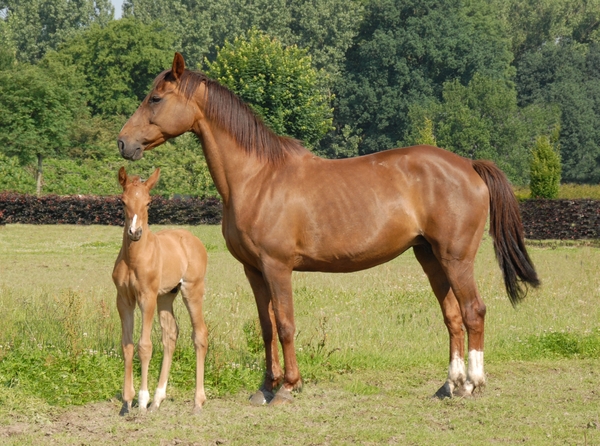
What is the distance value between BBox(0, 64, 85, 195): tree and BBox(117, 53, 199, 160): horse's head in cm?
2696

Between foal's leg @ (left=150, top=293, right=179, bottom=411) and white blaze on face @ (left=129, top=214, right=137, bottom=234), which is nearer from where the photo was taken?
white blaze on face @ (left=129, top=214, right=137, bottom=234)

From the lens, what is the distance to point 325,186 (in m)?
7.15

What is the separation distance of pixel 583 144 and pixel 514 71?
24.7ft

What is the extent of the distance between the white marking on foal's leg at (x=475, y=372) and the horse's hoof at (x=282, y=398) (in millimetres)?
1522

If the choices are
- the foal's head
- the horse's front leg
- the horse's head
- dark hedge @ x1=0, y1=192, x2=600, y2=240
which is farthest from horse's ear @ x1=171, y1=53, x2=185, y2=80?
dark hedge @ x1=0, y1=192, x2=600, y2=240

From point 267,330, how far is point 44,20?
71.9 metres

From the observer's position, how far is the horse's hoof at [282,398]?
687cm

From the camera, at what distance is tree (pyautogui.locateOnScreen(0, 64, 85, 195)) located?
32.5 meters

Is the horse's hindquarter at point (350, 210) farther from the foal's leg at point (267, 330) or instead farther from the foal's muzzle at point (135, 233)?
the foal's muzzle at point (135, 233)

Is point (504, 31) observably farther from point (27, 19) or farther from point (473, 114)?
point (27, 19)

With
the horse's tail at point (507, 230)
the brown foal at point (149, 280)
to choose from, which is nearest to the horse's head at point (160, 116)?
the brown foal at point (149, 280)

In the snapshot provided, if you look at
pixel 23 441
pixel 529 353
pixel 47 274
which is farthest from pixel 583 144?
pixel 23 441

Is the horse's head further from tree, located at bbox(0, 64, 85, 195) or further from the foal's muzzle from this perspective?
tree, located at bbox(0, 64, 85, 195)

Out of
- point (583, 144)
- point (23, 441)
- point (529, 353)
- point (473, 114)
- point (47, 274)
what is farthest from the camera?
point (583, 144)
